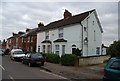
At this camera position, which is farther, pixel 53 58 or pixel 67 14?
pixel 67 14

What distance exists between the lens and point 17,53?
25.9 m

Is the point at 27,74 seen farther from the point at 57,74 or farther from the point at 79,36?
the point at 79,36

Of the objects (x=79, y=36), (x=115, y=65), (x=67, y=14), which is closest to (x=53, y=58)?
(x=79, y=36)

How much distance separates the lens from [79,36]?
2192 cm

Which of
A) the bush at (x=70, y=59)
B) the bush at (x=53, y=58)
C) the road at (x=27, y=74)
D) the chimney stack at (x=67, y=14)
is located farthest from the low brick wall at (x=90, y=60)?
the chimney stack at (x=67, y=14)

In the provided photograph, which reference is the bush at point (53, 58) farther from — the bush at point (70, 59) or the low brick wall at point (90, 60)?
the low brick wall at point (90, 60)

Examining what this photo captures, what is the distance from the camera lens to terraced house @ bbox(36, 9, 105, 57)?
2206 cm

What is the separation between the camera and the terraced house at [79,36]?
72.4 feet

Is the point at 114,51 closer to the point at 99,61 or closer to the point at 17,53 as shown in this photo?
the point at 99,61

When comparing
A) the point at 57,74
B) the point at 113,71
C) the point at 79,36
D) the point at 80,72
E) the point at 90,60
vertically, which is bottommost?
the point at 57,74

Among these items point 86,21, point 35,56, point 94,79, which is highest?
point 86,21

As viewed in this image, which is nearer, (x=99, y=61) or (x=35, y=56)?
(x=35, y=56)

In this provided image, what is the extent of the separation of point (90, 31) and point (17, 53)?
13.3 m

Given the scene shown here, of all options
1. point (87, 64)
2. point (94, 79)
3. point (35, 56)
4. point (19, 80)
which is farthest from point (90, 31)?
point (19, 80)
